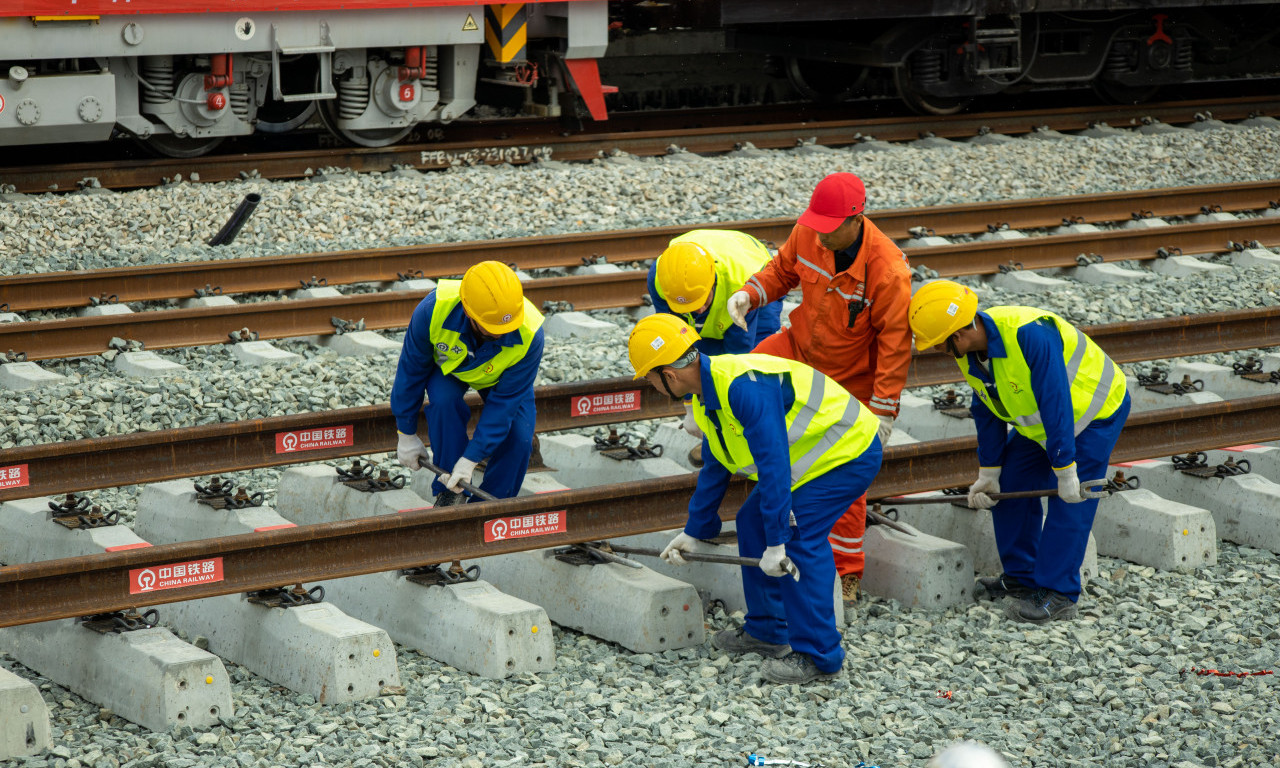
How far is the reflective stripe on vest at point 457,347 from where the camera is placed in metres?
6.09

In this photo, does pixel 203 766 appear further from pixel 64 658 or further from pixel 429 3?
pixel 429 3

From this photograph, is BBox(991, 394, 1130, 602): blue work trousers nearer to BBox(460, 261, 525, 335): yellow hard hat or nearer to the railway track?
BBox(460, 261, 525, 335): yellow hard hat

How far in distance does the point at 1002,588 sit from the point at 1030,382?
3.30ft

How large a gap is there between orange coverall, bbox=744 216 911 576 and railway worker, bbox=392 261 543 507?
1072mm

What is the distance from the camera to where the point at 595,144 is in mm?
13414

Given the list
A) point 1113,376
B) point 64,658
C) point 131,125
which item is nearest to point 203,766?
point 64,658

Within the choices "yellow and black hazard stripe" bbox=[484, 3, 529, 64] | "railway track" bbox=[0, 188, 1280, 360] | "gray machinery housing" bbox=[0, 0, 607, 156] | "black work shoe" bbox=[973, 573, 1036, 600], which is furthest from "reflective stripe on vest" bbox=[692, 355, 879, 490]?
"yellow and black hazard stripe" bbox=[484, 3, 529, 64]

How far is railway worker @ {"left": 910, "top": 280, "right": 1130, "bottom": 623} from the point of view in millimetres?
5586

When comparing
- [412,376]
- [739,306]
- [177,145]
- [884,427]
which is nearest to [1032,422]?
[884,427]

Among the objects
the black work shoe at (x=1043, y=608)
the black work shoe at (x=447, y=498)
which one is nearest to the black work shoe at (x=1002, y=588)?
the black work shoe at (x=1043, y=608)

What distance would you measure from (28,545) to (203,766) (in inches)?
77.6

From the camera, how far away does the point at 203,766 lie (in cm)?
457

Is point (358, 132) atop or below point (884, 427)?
atop

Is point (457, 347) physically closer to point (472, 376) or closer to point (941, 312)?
point (472, 376)
